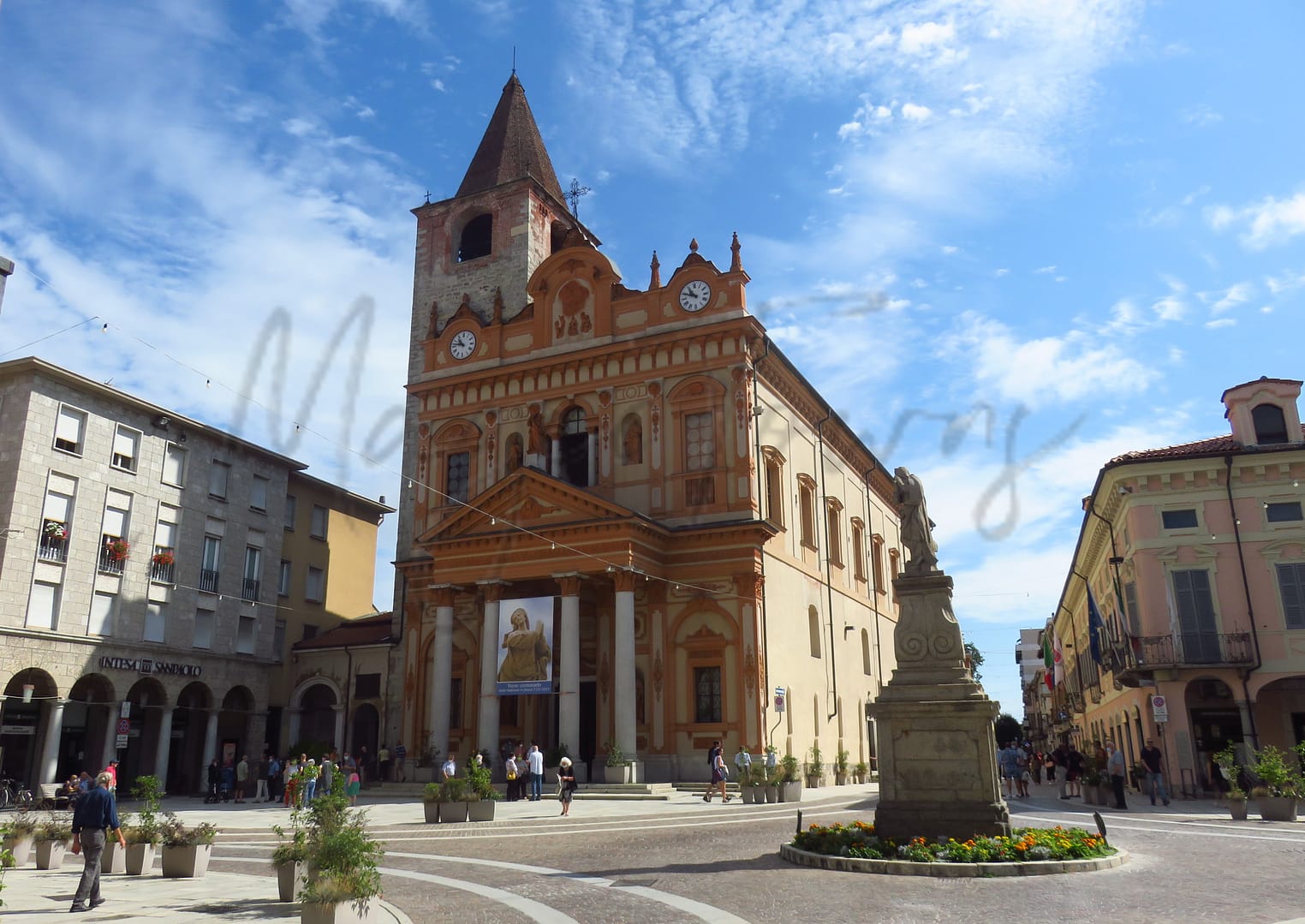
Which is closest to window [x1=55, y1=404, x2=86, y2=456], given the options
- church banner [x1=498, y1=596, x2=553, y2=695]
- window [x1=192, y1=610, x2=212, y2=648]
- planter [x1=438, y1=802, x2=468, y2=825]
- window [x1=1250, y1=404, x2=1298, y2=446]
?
window [x1=192, y1=610, x2=212, y2=648]

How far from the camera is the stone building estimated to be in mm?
32500

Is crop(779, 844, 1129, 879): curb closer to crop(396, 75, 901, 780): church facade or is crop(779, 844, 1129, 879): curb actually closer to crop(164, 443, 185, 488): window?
crop(396, 75, 901, 780): church facade

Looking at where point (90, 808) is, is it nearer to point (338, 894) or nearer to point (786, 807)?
point (338, 894)

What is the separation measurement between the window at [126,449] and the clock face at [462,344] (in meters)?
12.3

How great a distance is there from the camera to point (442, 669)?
32312 millimetres

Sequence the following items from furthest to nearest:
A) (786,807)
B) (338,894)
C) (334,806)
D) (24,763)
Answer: (24,763)
(786,807)
(334,806)
(338,894)

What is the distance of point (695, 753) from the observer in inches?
1201

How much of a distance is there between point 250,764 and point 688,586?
20851 mm

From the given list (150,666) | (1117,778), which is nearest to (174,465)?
(150,666)

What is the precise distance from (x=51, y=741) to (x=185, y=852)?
2384 centimetres

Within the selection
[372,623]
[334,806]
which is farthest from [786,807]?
[372,623]

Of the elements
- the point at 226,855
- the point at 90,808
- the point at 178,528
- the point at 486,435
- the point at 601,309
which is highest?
the point at 601,309

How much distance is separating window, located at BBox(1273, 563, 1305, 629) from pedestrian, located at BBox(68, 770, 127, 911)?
3030cm

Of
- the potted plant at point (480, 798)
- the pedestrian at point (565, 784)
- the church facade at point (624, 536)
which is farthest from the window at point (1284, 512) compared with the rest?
the potted plant at point (480, 798)
